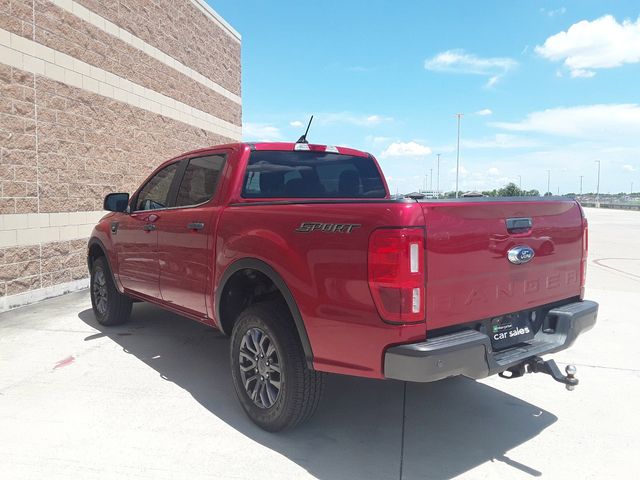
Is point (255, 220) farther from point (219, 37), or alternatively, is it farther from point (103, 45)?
point (219, 37)

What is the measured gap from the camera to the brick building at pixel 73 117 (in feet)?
23.5

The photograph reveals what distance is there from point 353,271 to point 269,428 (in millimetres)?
1383

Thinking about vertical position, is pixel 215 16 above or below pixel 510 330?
above

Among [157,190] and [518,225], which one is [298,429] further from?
[157,190]

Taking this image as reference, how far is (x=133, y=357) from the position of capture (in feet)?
16.4

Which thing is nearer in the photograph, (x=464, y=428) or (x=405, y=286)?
(x=405, y=286)

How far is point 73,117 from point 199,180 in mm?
5240

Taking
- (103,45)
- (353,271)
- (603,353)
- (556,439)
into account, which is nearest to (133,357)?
(353,271)

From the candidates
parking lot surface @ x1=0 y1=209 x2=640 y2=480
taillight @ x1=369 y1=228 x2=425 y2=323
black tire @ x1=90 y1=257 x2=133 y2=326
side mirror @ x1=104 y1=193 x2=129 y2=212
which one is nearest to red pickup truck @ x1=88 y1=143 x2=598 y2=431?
taillight @ x1=369 y1=228 x2=425 y2=323

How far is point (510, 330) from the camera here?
313 cm

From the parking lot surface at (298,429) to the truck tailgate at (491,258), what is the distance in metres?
0.95

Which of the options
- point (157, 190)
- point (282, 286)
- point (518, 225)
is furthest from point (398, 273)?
point (157, 190)

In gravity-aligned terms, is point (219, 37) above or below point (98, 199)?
above

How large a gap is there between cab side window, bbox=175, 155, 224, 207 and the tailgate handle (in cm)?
231
